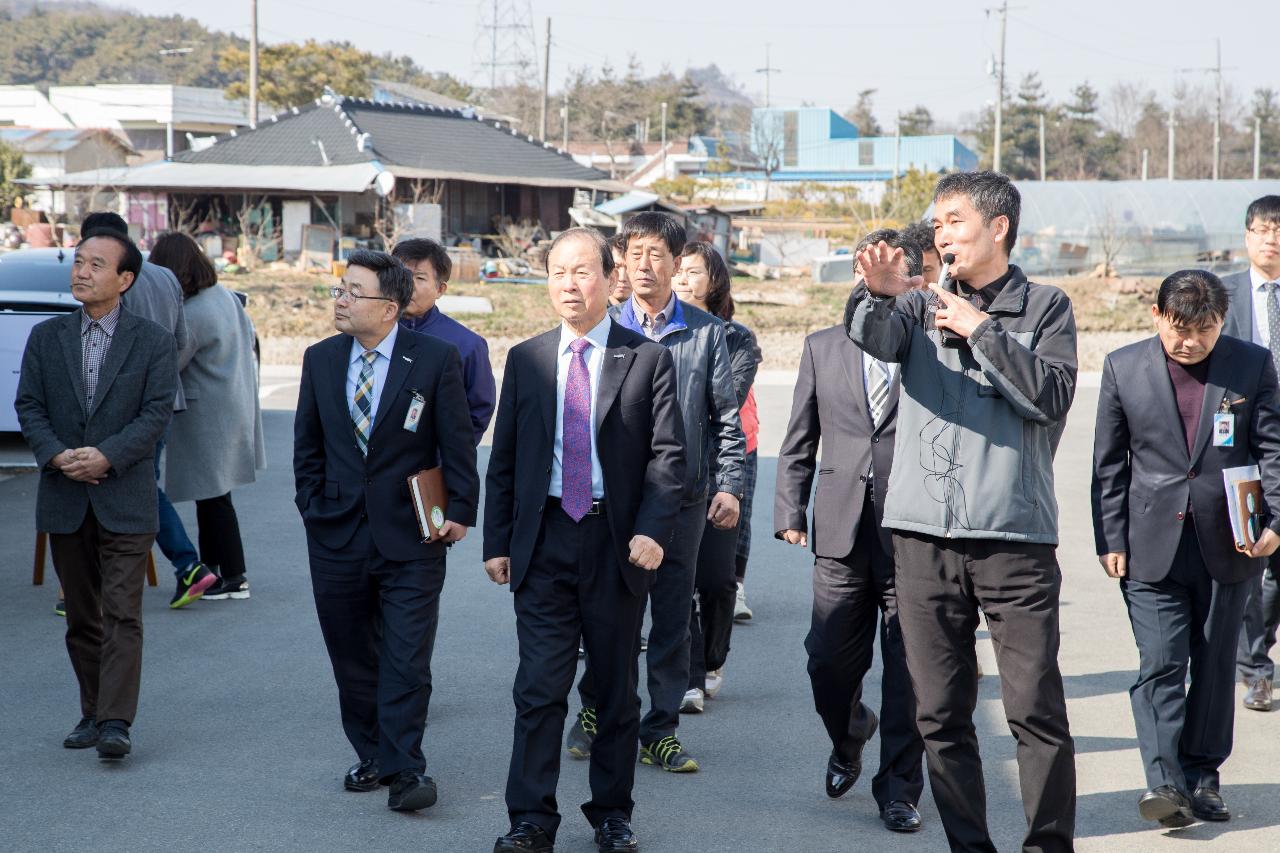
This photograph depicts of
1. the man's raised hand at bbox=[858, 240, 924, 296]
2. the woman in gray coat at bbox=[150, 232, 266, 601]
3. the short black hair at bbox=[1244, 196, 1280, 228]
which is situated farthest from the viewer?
the woman in gray coat at bbox=[150, 232, 266, 601]

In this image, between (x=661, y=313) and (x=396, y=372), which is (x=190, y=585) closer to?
(x=396, y=372)

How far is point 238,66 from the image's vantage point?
61156mm

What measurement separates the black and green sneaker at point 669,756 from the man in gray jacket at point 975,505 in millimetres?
1409

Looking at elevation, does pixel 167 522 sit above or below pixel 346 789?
above

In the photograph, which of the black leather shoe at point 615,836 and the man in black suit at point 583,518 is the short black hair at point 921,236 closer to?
the man in black suit at point 583,518

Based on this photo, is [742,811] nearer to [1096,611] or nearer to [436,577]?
[436,577]

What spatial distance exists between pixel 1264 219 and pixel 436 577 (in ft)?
13.5

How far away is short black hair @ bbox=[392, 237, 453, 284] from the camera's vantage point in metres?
5.79

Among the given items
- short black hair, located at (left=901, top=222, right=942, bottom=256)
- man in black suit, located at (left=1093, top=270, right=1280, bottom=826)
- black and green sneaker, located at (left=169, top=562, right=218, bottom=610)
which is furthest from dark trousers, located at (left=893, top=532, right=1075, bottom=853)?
black and green sneaker, located at (left=169, top=562, right=218, bottom=610)

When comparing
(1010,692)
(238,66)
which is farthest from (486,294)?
(238,66)

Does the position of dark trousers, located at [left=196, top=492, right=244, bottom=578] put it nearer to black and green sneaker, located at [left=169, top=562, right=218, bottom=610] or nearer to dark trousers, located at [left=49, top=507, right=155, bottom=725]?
black and green sneaker, located at [left=169, top=562, right=218, bottom=610]

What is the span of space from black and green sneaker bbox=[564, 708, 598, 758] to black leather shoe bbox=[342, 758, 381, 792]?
32.7 inches

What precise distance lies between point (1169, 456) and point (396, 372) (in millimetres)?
2827

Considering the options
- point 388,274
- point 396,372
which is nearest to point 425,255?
point 388,274
